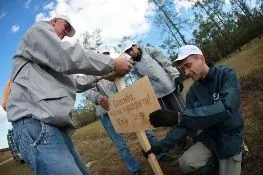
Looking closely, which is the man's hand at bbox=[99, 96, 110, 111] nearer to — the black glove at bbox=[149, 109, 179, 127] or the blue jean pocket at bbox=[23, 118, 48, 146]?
the black glove at bbox=[149, 109, 179, 127]

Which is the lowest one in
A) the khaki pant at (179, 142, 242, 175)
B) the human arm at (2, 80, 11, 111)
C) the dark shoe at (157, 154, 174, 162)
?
the dark shoe at (157, 154, 174, 162)

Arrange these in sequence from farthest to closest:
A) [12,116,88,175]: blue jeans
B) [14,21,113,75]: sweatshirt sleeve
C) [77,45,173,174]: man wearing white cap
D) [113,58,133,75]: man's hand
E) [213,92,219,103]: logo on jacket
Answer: [77,45,173,174]: man wearing white cap, [213,92,219,103]: logo on jacket, [113,58,133,75]: man's hand, [14,21,113,75]: sweatshirt sleeve, [12,116,88,175]: blue jeans

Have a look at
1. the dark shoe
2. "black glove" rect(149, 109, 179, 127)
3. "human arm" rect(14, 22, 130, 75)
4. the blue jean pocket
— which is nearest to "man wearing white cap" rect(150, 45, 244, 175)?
"black glove" rect(149, 109, 179, 127)

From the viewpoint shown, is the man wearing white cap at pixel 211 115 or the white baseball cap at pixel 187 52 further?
the white baseball cap at pixel 187 52

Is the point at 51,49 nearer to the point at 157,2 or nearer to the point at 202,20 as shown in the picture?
the point at 157,2

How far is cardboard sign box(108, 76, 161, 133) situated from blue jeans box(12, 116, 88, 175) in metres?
1.06

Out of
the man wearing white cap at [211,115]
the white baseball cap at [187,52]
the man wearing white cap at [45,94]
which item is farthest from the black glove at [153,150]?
the man wearing white cap at [45,94]

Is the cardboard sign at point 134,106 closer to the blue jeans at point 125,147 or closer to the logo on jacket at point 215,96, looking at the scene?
the logo on jacket at point 215,96

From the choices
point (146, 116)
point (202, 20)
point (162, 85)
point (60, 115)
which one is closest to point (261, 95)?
point (162, 85)

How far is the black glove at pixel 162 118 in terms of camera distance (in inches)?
140

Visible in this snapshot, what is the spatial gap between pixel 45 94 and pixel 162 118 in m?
1.20

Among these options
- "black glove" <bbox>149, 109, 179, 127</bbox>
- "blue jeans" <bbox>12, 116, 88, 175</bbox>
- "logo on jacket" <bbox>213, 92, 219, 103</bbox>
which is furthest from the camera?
"logo on jacket" <bbox>213, 92, 219, 103</bbox>

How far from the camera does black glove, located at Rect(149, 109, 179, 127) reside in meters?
3.57

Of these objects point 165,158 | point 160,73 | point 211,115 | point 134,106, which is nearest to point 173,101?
point 160,73
